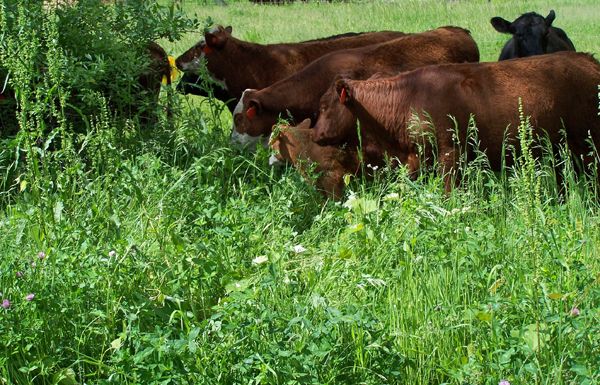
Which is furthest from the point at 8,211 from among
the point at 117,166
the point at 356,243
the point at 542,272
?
the point at 542,272

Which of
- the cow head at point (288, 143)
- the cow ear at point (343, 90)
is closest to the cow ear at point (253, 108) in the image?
the cow head at point (288, 143)

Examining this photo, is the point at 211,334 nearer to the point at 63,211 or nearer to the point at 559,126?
the point at 63,211

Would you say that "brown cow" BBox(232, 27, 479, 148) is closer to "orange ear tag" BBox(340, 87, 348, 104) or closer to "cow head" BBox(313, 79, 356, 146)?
"cow head" BBox(313, 79, 356, 146)

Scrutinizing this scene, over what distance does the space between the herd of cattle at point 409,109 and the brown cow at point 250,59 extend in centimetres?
104

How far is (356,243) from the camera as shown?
588 centimetres

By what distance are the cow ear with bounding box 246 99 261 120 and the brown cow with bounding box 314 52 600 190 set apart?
106 cm

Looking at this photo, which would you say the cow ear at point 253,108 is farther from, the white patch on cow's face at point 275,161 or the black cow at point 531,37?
the black cow at point 531,37

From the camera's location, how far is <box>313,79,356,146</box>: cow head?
8.23 meters

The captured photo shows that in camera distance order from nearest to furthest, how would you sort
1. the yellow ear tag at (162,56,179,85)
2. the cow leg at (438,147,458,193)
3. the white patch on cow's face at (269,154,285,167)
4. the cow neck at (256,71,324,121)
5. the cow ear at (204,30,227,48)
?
1. the cow leg at (438,147,458,193)
2. the white patch on cow's face at (269,154,285,167)
3. the cow neck at (256,71,324,121)
4. the yellow ear tag at (162,56,179,85)
5. the cow ear at (204,30,227,48)

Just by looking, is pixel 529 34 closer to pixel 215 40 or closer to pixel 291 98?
pixel 215 40

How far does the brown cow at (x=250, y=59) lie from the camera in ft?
34.3

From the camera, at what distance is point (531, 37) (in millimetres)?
11797

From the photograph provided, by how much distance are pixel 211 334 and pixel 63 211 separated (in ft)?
5.79

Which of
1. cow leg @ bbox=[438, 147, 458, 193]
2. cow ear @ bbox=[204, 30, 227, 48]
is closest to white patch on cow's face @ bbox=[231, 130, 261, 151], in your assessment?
cow ear @ bbox=[204, 30, 227, 48]
